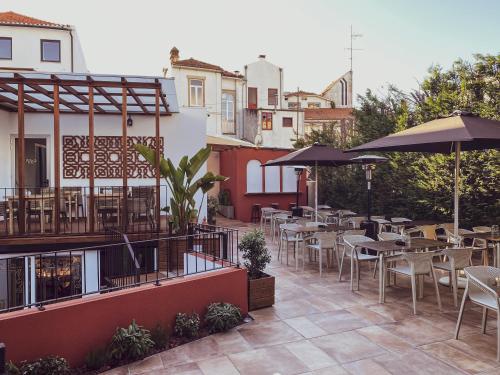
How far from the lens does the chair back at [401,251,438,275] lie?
6.11 metres

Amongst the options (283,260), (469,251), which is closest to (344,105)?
(283,260)

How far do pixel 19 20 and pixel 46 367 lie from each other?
86.3 ft

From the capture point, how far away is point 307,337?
17.3ft

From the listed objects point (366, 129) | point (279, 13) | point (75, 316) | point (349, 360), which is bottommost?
point (349, 360)

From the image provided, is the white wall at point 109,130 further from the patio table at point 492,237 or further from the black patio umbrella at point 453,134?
the patio table at point 492,237

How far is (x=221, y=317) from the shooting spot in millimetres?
5633

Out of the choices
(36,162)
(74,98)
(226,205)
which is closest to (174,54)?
(226,205)

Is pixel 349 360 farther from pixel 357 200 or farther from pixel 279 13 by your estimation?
pixel 279 13

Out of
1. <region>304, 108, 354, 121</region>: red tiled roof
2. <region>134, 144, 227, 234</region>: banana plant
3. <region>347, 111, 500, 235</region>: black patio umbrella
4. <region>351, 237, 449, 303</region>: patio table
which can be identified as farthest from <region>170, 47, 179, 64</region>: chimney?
<region>351, 237, 449, 303</region>: patio table

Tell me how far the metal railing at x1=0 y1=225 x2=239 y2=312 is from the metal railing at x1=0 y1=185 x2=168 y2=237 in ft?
1.73

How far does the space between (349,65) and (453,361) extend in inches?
1290

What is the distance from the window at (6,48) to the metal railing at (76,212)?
1774cm

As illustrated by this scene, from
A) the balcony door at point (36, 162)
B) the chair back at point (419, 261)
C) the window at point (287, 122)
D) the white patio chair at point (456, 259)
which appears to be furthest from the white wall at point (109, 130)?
the window at point (287, 122)

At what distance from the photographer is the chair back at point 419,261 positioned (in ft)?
20.1
